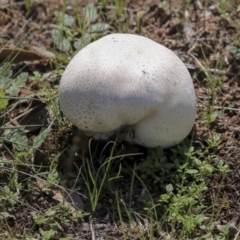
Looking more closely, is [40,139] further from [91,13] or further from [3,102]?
[91,13]

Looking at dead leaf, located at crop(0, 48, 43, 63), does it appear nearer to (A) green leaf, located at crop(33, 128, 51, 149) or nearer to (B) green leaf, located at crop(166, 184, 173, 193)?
(A) green leaf, located at crop(33, 128, 51, 149)

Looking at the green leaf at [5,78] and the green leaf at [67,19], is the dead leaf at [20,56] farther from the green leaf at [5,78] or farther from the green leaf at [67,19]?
the green leaf at [67,19]

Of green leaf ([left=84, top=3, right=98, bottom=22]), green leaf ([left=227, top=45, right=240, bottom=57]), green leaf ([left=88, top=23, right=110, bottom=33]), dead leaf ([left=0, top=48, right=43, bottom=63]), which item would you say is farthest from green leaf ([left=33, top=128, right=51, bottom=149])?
green leaf ([left=227, top=45, right=240, bottom=57])

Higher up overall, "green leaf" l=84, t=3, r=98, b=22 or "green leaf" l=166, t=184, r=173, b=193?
"green leaf" l=84, t=3, r=98, b=22

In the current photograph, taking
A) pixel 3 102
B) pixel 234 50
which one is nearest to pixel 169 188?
pixel 3 102

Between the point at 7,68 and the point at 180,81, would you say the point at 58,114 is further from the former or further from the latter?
the point at 180,81
